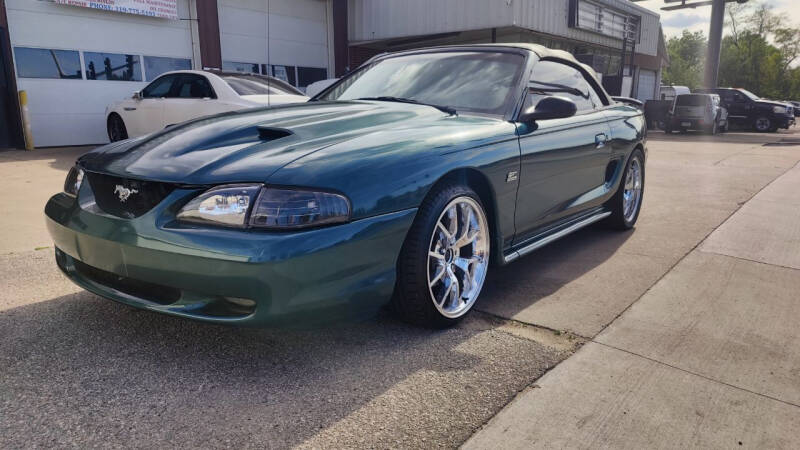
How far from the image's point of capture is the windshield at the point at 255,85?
26.1 ft

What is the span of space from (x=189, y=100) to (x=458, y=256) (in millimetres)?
6675

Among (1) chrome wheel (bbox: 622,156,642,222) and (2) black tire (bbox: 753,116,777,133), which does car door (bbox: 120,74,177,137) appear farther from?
(2) black tire (bbox: 753,116,777,133)

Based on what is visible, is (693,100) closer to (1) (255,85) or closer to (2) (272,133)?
(1) (255,85)

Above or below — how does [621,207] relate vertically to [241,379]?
above

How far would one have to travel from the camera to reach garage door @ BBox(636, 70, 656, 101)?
86.5 feet

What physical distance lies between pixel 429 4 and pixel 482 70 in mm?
13688

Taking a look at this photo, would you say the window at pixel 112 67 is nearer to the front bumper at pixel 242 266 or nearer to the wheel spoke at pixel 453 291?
the front bumper at pixel 242 266

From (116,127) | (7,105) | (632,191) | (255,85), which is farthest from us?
(7,105)

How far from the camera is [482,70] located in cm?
341

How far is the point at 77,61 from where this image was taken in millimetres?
11609

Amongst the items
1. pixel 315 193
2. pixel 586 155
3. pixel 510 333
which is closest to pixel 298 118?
pixel 315 193

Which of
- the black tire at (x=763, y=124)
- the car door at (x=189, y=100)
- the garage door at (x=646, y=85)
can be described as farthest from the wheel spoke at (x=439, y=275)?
the garage door at (x=646, y=85)

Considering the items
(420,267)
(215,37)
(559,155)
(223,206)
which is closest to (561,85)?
(559,155)

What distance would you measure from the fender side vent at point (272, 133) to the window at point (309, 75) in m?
14.0
